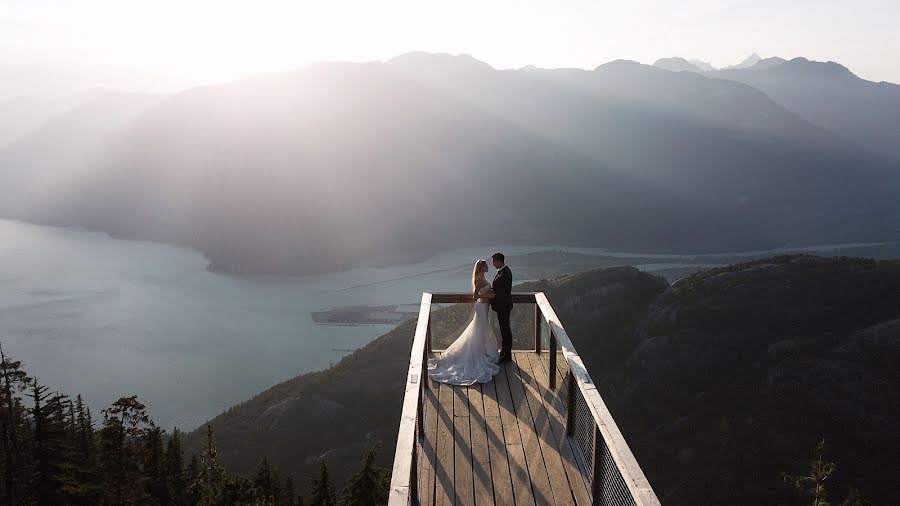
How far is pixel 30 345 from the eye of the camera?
11525cm

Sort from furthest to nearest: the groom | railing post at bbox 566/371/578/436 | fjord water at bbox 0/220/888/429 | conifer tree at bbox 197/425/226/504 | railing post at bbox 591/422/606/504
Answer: fjord water at bbox 0/220/888/429 → conifer tree at bbox 197/425/226/504 → the groom → railing post at bbox 566/371/578/436 → railing post at bbox 591/422/606/504

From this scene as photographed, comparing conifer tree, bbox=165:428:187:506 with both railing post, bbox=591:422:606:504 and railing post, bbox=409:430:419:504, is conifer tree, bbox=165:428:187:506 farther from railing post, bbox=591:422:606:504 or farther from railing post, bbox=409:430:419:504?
railing post, bbox=591:422:606:504

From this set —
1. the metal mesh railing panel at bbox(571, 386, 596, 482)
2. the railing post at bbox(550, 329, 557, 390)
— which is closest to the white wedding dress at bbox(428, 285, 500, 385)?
the railing post at bbox(550, 329, 557, 390)

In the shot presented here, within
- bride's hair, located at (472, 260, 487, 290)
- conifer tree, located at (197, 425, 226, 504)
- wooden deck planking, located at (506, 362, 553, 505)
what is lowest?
conifer tree, located at (197, 425, 226, 504)

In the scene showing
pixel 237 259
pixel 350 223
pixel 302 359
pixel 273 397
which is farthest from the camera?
pixel 350 223

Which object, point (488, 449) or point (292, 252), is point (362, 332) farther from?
point (488, 449)

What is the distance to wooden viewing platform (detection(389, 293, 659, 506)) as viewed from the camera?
200 inches

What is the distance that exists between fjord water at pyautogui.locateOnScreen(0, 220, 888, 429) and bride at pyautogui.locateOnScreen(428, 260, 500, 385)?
285ft

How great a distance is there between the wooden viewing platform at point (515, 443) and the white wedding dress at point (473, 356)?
20 centimetres

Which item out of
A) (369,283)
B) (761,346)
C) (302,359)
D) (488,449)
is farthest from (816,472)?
(369,283)

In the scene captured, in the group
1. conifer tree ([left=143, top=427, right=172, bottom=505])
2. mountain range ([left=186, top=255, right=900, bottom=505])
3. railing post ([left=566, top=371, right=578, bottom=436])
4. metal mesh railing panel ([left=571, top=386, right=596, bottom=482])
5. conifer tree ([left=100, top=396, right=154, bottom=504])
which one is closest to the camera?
metal mesh railing panel ([left=571, top=386, right=596, bottom=482])

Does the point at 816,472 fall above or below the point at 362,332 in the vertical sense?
above

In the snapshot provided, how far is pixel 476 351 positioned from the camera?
9.12 meters

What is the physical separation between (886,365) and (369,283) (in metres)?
116
